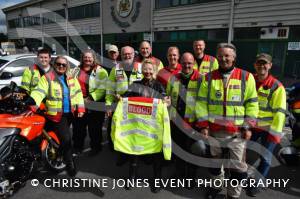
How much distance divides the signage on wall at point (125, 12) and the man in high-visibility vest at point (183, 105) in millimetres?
16093

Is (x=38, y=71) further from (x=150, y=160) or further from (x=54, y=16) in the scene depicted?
(x=54, y=16)

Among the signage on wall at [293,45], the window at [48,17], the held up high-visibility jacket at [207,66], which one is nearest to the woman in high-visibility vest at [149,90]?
the held up high-visibility jacket at [207,66]

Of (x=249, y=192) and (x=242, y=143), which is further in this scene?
(x=249, y=192)

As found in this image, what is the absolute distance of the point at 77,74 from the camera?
14.8 feet

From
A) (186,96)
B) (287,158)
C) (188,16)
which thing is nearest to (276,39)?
(188,16)

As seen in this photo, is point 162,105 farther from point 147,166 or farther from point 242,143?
point 147,166

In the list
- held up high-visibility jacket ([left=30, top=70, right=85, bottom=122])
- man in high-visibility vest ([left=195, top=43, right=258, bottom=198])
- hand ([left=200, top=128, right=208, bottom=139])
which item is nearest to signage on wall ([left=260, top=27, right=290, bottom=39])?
man in high-visibility vest ([left=195, top=43, right=258, bottom=198])

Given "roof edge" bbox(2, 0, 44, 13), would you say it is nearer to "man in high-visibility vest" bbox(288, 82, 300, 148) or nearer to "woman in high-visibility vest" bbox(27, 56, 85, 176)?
"woman in high-visibility vest" bbox(27, 56, 85, 176)

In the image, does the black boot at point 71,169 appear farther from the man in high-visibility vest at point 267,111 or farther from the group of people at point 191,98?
the man in high-visibility vest at point 267,111

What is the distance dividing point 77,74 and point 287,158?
3785 mm

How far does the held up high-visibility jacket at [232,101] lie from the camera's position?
9.66 feet

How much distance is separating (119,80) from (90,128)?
1.16m

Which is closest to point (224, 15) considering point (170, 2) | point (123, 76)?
point (170, 2)

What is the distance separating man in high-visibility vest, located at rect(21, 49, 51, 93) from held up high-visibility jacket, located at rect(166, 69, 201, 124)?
2155mm
